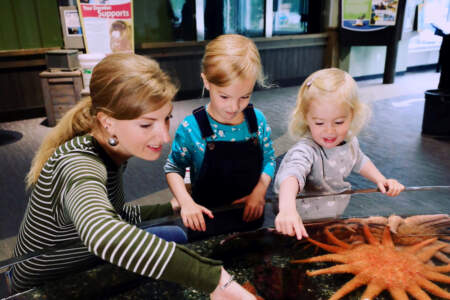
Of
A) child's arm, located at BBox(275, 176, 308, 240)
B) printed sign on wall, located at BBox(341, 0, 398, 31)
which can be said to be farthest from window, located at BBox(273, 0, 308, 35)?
child's arm, located at BBox(275, 176, 308, 240)

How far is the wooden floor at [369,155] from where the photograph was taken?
1362 mm

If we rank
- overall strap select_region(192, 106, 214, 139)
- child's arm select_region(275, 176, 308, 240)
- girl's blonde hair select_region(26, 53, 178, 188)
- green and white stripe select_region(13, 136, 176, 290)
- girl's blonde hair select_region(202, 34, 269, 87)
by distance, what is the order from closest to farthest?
1. green and white stripe select_region(13, 136, 176, 290)
2. girl's blonde hair select_region(26, 53, 178, 188)
3. child's arm select_region(275, 176, 308, 240)
4. girl's blonde hair select_region(202, 34, 269, 87)
5. overall strap select_region(192, 106, 214, 139)

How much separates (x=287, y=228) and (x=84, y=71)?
454cm

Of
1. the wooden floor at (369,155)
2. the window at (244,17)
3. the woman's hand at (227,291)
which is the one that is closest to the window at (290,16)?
the window at (244,17)

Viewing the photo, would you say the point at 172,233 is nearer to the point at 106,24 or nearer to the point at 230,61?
the point at 230,61

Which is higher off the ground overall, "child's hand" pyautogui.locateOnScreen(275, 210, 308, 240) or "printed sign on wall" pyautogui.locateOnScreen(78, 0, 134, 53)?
"printed sign on wall" pyautogui.locateOnScreen(78, 0, 134, 53)

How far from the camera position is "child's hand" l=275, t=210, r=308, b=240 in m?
1.13

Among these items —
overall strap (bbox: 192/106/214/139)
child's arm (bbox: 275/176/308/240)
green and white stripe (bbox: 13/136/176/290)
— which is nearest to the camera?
green and white stripe (bbox: 13/136/176/290)

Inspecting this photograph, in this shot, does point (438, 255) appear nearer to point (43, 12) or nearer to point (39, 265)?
point (39, 265)

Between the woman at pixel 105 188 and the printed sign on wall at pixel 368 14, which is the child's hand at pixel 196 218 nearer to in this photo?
the woman at pixel 105 188

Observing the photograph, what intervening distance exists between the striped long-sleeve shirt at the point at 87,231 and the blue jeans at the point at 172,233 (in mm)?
177

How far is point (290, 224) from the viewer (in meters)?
1.13

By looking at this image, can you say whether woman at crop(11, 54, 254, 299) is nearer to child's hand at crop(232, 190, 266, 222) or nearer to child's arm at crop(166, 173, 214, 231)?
child's arm at crop(166, 173, 214, 231)

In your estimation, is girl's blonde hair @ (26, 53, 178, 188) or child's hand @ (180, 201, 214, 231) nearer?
girl's blonde hair @ (26, 53, 178, 188)
